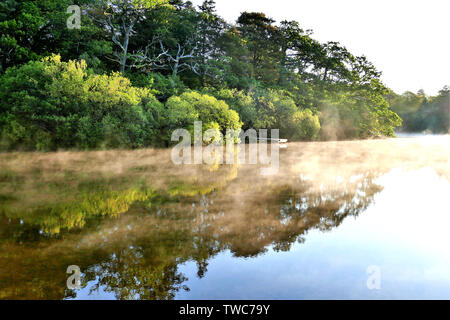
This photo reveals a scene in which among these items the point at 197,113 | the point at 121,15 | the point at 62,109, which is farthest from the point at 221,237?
the point at 121,15

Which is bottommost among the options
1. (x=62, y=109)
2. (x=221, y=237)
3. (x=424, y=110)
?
(x=221, y=237)

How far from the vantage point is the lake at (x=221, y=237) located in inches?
184

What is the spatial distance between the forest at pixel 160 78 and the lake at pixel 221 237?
7228mm

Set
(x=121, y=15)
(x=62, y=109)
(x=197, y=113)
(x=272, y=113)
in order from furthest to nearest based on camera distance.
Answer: (x=272, y=113)
(x=121, y=15)
(x=197, y=113)
(x=62, y=109)

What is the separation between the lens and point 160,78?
89.0ft

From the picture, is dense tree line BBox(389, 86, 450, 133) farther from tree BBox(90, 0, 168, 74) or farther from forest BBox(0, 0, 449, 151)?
tree BBox(90, 0, 168, 74)

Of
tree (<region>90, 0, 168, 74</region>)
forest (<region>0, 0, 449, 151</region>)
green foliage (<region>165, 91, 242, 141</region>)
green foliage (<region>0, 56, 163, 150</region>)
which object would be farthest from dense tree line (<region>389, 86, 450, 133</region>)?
green foliage (<region>0, 56, 163, 150</region>)

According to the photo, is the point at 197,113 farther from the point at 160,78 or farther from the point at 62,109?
the point at 62,109

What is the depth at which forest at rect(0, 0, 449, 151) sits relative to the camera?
18.7 meters

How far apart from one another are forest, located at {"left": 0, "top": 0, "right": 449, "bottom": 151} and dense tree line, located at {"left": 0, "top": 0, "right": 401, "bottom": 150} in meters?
0.09

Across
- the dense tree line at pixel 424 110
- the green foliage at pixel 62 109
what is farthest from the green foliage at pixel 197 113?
the dense tree line at pixel 424 110

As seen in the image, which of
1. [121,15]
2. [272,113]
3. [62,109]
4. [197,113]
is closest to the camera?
[62,109]

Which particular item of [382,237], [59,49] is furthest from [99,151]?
[382,237]

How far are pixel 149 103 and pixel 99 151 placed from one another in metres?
4.89
